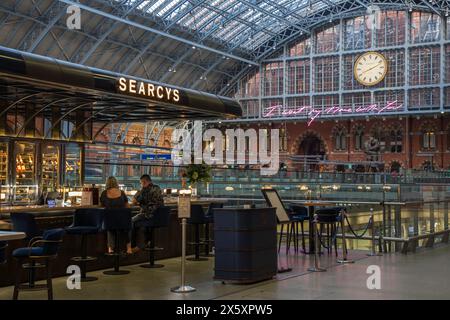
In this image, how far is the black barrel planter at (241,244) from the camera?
329 inches

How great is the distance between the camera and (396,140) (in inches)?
1666

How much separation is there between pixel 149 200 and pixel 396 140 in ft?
115

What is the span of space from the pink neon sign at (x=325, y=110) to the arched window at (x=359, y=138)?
7.13 feet

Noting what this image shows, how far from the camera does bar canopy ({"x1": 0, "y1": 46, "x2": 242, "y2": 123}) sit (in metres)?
8.21

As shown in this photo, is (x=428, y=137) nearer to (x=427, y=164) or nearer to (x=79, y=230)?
(x=427, y=164)

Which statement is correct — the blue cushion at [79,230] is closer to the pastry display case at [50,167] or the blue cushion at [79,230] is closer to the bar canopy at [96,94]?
the bar canopy at [96,94]

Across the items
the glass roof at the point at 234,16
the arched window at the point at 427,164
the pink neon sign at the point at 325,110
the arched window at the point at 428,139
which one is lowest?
the arched window at the point at 427,164

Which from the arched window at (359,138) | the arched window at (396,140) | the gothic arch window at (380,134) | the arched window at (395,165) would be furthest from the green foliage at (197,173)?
the arched window at (359,138)

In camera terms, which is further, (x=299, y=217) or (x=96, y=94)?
(x=299, y=217)

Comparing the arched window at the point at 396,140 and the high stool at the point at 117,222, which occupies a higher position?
the arched window at the point at 396,140

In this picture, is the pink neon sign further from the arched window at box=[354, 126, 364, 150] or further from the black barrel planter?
the black barrel planter

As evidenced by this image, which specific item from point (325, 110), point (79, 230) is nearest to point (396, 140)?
point (325, 110)

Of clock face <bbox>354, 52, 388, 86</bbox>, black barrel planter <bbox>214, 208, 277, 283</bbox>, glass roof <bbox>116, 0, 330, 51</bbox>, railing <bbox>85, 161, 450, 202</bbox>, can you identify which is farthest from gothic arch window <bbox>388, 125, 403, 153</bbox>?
black barrel planter <bbox>214, 208, 277, 283</bbox>
